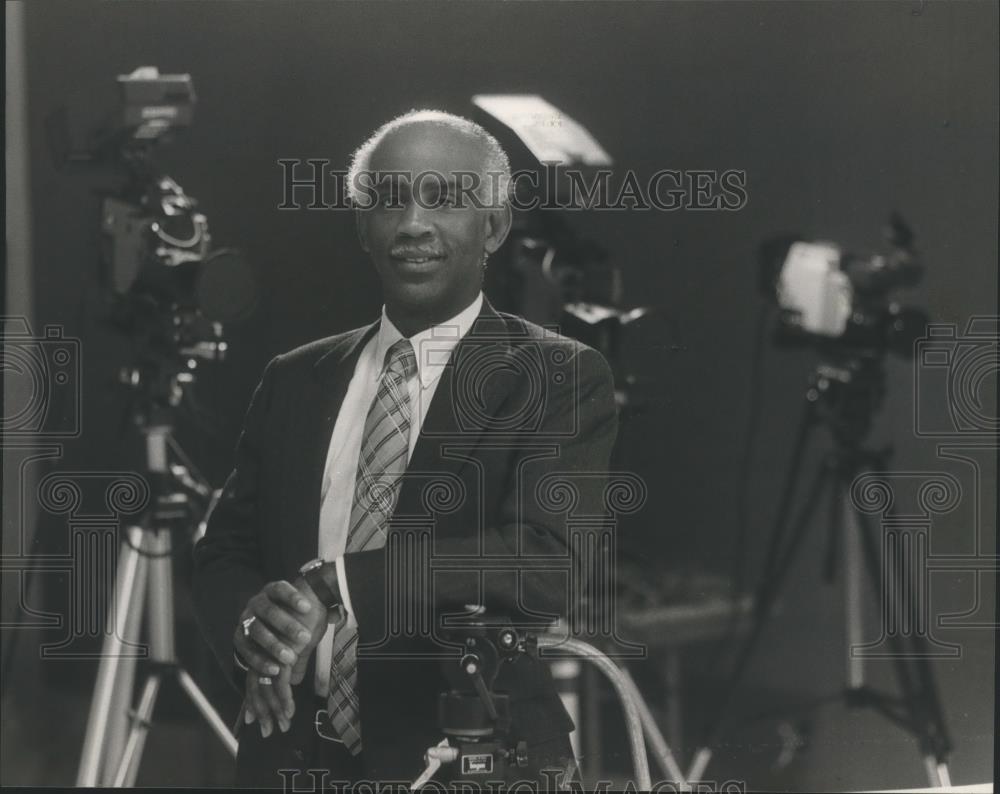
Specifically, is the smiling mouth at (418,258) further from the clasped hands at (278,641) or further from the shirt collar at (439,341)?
the clasped hands at (278,641)

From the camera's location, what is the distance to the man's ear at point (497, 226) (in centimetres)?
273

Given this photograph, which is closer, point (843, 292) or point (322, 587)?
point (322, 587)

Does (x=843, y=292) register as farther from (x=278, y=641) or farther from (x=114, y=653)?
(x=114, y=653)

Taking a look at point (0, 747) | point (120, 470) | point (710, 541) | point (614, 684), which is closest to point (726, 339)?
point (710, 541)

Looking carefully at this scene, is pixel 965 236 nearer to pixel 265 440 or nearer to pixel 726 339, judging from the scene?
pixel 726 339

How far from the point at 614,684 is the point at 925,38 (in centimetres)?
164

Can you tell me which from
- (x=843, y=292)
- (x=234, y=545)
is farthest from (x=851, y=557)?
(x=234, y=545)

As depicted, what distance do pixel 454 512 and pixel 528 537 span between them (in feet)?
0.57

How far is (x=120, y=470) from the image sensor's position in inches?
112

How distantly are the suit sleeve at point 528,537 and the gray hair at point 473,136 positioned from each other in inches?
16.0

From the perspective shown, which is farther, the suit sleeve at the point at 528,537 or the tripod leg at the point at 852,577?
A: the tripod leg at the point at 852,577

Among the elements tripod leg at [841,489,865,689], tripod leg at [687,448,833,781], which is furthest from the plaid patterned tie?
tripod leg at [841,489,865,689]

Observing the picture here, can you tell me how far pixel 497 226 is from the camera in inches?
108

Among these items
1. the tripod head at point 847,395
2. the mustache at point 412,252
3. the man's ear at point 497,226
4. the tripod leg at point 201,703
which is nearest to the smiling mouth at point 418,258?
the mustache at point 412,252
